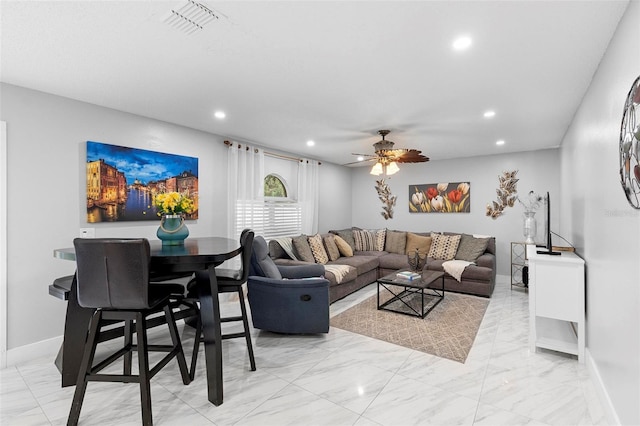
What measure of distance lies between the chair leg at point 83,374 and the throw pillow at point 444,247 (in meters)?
5.00

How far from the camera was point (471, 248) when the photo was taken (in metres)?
5.25

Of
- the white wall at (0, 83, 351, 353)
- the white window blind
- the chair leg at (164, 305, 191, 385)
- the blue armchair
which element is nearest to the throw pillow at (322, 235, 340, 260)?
the white window blind

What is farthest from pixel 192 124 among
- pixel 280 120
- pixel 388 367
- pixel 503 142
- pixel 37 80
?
pixel 503 142

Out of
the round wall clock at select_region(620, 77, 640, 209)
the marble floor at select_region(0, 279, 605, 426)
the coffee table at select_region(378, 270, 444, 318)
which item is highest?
the round wall clock at select_region(620, 77, 640, 209)

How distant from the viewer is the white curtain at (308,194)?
5684 millimetres

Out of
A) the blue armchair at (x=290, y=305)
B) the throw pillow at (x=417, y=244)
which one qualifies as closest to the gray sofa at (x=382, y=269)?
the throw pillow at (x=417, y=244)

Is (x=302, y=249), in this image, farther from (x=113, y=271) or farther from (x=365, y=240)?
(x=113, y=271)

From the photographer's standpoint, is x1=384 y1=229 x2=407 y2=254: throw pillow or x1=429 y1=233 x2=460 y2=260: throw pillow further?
x1=384 y1=229 x2=407 y2=254: throw pillow

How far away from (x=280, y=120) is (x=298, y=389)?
278 cm

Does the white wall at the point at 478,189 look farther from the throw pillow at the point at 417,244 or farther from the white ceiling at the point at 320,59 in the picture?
the white ceiling at the point at 320,59

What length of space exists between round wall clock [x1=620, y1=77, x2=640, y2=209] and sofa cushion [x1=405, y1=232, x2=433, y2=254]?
414 centimetres

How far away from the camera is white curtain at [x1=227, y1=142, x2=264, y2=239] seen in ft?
14.4

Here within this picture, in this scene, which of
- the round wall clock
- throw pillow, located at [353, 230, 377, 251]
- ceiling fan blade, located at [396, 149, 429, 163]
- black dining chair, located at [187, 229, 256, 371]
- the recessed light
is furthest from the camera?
throw pillow, located at [353, 230, 377, 251]

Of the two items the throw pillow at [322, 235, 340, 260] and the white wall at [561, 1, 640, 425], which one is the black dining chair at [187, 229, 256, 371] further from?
the throw pillow at [322, 235, 340, 260]
